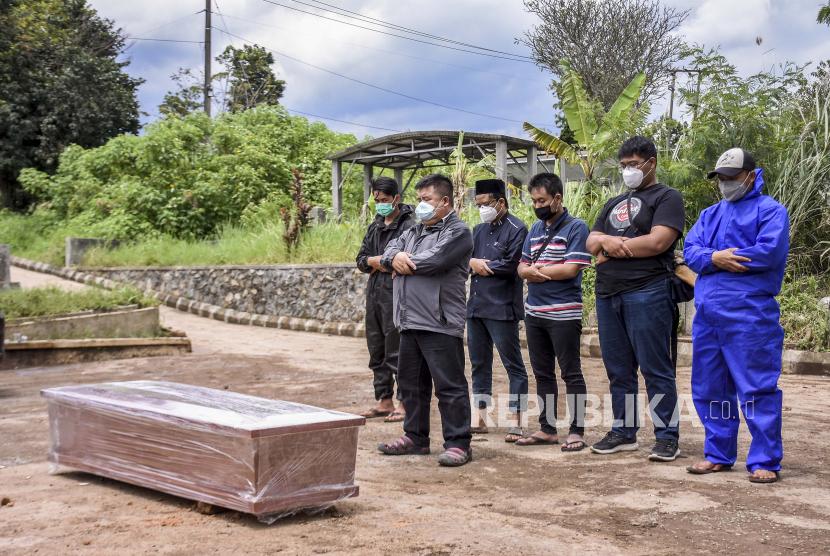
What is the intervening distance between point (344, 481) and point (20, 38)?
27.3 metres

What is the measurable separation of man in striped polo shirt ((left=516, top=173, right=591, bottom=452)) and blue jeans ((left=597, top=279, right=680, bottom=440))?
27cm

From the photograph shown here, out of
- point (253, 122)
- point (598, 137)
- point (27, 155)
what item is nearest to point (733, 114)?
point (598, 137)

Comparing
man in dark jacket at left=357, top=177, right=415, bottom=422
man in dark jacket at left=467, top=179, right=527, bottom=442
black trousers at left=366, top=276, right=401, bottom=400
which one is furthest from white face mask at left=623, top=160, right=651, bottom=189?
black trousers at left=366, top=276, right=401, bottom=400

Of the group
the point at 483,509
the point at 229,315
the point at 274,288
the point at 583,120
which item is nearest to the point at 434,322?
the point at 483,509

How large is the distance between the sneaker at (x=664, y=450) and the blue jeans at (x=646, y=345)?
1.3 inches

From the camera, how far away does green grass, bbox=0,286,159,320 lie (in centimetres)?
1022

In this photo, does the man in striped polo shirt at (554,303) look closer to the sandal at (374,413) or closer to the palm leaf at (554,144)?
the sandal at (374,413)

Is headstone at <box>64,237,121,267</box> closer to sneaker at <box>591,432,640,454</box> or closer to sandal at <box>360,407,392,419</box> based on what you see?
sandal at <box>360,407,392,419</box>

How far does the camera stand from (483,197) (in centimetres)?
547

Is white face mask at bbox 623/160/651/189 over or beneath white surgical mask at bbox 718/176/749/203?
over

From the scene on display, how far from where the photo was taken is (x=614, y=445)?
4766 millimetres

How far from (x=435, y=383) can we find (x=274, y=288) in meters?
10.2

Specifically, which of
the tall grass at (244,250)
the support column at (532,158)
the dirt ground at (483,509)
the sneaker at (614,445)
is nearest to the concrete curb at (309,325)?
the tall grass at (244,250)

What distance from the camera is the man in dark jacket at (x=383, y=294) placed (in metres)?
6.02
